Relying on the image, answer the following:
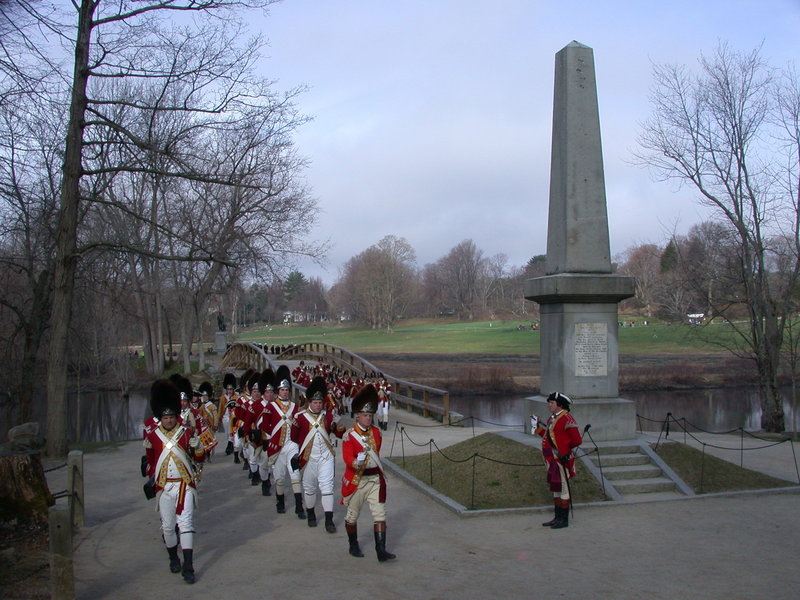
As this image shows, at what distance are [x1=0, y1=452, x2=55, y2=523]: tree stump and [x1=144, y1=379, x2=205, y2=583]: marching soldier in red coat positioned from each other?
2.21 m

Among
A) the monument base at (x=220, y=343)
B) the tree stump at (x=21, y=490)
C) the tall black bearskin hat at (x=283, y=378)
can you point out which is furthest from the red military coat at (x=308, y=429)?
the monument base at (x=220, y=343)

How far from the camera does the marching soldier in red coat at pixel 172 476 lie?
721cm

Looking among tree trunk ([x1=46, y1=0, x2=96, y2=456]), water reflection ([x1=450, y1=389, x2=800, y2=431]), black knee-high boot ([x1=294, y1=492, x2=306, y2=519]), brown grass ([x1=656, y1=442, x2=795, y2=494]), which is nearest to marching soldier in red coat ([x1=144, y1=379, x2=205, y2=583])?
black knee-high boot ([x1=294, y1=492, x2=306, y2=519])

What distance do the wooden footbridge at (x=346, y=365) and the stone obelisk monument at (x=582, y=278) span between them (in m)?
10.9

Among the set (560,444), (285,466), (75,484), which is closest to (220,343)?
(285,466)

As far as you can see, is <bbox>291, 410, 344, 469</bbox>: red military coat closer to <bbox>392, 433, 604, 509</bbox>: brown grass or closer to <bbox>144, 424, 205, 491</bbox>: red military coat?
<bbox>144, 424, 205, 491</bbox>: red military coat

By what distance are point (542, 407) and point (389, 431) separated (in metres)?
10.0

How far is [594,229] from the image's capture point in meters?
12.1

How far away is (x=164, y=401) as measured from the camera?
24.7 feet

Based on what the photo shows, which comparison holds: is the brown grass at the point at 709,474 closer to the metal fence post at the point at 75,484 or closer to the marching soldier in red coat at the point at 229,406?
the marching soldier in red coat at the point at 229,406

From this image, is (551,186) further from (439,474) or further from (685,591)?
(685,591)

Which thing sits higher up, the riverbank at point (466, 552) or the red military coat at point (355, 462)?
the red military coat at point (355, 462)

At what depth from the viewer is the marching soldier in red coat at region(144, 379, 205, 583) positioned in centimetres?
721

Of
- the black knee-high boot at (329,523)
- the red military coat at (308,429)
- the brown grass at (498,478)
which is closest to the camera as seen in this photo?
the black knee-high boot at (329,523)
